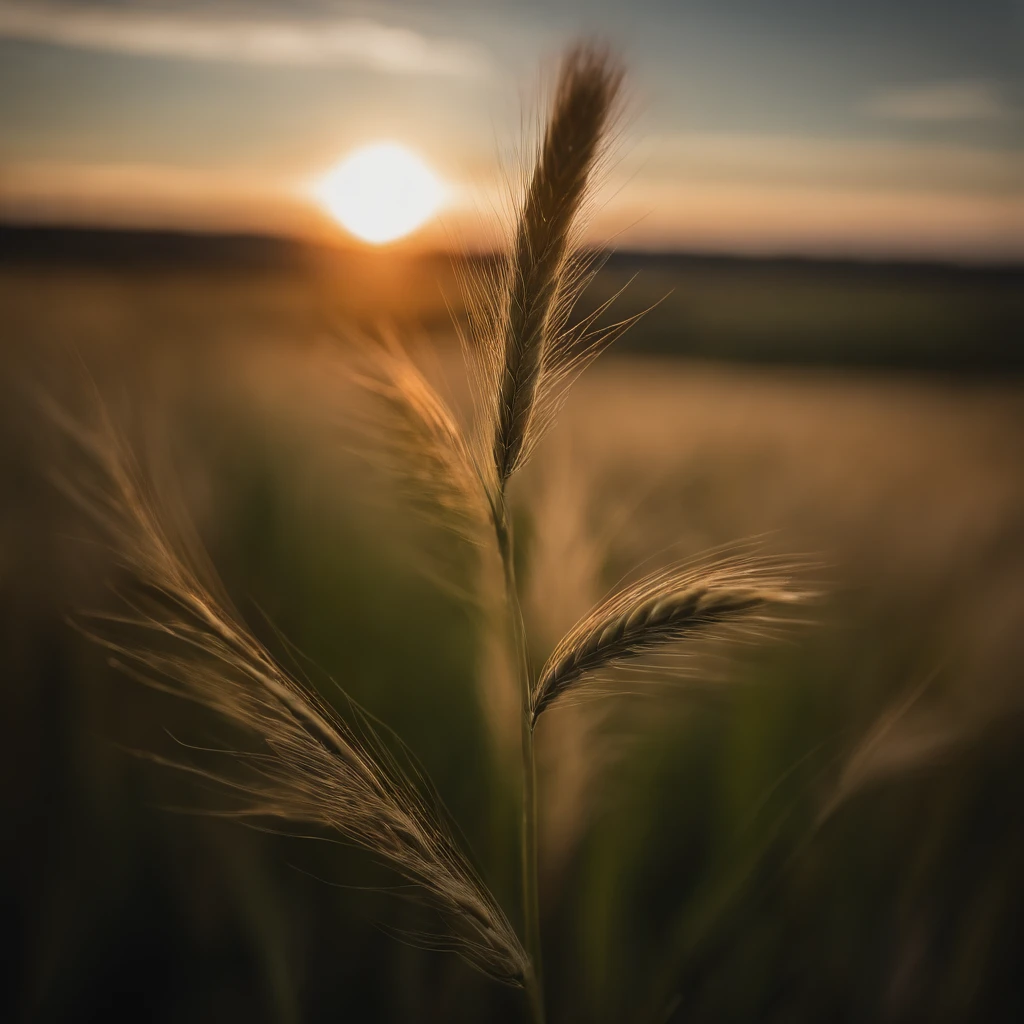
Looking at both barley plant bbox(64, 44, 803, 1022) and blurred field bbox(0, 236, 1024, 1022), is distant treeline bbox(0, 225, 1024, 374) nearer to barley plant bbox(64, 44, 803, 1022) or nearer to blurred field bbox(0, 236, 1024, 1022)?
blurred field bbox(0, 236, 1024, 1022)

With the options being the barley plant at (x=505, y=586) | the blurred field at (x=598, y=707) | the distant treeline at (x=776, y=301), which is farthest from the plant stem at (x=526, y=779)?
the distant treeline at (x=776, y=301)

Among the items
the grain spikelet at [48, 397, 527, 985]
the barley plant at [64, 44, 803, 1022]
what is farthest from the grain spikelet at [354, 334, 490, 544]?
the grain spikelet at [48, 397, 527, 985]

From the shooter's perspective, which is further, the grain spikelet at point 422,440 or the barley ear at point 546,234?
the grain spikelet at point 422,440

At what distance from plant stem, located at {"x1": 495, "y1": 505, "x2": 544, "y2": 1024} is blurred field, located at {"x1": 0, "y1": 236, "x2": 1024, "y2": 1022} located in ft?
0.53

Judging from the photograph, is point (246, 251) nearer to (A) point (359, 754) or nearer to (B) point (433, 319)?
(B) point (433, 319)

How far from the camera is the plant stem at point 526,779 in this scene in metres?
0.32

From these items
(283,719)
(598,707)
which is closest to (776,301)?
(598,707)

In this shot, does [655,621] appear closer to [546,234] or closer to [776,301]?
[546,234]

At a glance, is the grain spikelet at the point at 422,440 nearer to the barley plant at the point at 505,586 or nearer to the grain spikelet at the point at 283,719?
the barley plant at the point at 505,586

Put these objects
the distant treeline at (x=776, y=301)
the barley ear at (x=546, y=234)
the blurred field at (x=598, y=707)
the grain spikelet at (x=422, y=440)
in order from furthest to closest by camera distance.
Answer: the distant treeline at (x=776, y=301) → the blurred field at (x=598, y=707) → the grain spikelet at (x=422, y=440) → the barley ear at (x=546, y=234)

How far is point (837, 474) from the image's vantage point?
1.04m

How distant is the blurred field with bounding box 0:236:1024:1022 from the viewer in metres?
0.61

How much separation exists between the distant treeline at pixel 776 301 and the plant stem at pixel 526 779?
63 centimetres

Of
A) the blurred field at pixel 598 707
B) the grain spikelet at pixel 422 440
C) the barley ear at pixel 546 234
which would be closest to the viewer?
the barley ear at pixel 546 234
